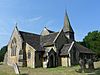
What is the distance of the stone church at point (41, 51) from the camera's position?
44.0 m

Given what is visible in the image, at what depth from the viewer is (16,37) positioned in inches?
1873

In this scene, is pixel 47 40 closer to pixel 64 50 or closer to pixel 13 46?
pixel 64 50

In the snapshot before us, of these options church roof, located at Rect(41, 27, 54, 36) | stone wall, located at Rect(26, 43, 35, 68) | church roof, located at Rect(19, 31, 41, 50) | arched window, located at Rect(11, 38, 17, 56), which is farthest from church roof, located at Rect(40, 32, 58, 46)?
church roof, located at Rect(41, 27, 54, 36)

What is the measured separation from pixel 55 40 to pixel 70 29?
21017mm

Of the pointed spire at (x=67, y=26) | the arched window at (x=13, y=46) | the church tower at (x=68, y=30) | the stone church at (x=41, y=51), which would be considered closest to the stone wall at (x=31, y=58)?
the stone church at (x=41, y=51)

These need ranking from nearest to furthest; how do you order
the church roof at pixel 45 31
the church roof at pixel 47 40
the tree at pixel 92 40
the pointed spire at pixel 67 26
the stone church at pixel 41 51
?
the stone church at pixel 41 51, the church roof at pixel 47 40, the church roof at pixel 45 31, the pointed spire at pixel 67 26, the tree at pixel 92 40

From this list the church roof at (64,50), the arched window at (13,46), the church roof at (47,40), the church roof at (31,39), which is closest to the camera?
the church roof at (64,50)

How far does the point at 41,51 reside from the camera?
45062 mm

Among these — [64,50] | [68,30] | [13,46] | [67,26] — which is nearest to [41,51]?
[64,50]

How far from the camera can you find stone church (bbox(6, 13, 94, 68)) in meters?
44.0

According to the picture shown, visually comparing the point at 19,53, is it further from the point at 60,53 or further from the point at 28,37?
the point at 60,53

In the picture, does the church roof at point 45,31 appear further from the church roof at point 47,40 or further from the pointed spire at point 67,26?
the pointed spire at point 67,26

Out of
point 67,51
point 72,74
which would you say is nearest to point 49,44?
point 67,51

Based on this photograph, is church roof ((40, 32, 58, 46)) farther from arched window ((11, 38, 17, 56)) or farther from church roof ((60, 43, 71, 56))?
arched window ((11, 38, 17, 56))
